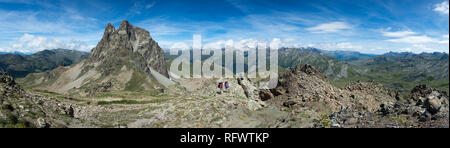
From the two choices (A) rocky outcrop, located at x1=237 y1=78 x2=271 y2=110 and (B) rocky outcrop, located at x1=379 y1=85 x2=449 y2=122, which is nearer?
(B) rocky outcrop, located at x1=379 y1=85 x2=449 y2=122

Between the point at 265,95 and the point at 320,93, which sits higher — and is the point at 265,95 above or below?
below

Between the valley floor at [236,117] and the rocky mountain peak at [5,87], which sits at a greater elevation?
the rocky mountain peak at [5,87]

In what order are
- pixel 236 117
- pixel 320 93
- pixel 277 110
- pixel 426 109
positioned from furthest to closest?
pixel 320 93
pixel 277 110
pixel 236 117
pixel 426 109

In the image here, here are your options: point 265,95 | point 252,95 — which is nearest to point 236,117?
point 265,95

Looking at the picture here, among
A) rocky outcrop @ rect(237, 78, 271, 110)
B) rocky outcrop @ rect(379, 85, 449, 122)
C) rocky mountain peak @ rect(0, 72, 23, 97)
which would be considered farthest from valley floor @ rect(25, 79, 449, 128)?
rocky mountain peak @ rect(0, 72, 23, 97)

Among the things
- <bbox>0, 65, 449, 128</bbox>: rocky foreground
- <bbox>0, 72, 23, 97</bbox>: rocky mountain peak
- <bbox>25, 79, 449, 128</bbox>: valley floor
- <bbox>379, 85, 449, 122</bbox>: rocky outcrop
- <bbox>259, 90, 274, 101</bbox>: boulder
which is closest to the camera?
<bbox>379, 85, 449, 122</bbox>: rocky outcrop

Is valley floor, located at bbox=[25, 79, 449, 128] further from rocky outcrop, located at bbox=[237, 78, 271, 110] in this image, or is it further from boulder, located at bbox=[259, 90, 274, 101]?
boulder, located at bbox=[259, 90, 274, 101]

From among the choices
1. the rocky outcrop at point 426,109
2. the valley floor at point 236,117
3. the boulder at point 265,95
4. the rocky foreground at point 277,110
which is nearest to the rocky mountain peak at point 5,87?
the rocky foreground at point 277,110

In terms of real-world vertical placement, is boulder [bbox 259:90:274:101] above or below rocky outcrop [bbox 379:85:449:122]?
below

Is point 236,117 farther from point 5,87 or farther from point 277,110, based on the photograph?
point 5,87

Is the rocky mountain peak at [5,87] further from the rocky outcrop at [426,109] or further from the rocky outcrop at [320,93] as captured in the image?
the rocky outcrop at [426,109]

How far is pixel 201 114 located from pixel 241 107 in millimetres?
6198

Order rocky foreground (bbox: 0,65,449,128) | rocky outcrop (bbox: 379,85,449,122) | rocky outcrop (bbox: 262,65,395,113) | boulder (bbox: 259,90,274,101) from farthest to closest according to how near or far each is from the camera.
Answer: boulder (bbox: 259,90,274,101) → rocky outcrop (bbox: 262,65,395,113) → rocky foreground (bbox: 0,65,449,128) → rocky outcrop (bbox: 379,85,449,122)
